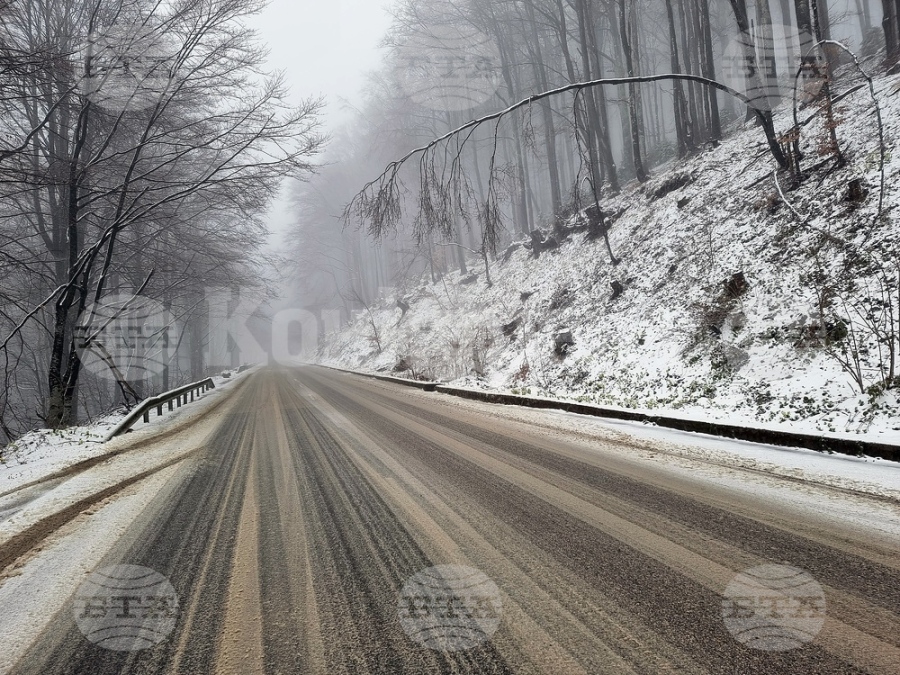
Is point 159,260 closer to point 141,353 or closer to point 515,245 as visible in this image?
point 141,353

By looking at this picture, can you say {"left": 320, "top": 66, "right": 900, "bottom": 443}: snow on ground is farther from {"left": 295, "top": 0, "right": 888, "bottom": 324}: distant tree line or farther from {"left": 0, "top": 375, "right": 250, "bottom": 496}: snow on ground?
{"left": 0, "top": 375, "right": 250, "bottom": 496}: snow on ground

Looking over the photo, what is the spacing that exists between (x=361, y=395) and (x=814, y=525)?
1006 centimetres

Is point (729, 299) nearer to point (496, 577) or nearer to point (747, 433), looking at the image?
point (747, 433)

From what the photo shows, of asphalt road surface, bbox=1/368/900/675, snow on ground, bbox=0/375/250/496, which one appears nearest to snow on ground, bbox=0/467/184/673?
asphalt road surface, bbox=1/368/900/675

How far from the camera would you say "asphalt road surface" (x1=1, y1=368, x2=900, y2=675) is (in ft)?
4.99

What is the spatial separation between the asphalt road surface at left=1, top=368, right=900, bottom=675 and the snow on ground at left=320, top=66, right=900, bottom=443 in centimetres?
238

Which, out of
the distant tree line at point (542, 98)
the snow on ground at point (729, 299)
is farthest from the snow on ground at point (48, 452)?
the snow on ground at point (729, 299)

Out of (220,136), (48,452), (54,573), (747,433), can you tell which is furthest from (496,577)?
(220,136)

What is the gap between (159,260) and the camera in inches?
469

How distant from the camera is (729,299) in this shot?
26.8 ft

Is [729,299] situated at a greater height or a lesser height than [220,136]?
lesser

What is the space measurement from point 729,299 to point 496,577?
8.12m

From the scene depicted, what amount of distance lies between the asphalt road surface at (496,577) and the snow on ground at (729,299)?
7.82 feet

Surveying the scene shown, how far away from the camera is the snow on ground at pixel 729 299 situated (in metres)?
5.77
